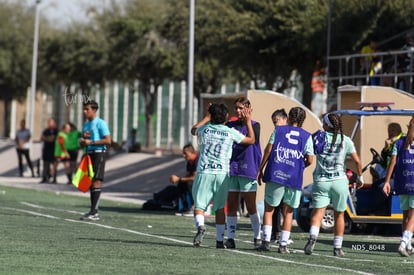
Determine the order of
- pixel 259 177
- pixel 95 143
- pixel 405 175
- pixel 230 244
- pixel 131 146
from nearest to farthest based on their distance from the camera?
pixel 259 177 → pixel 230 244 → pixel 405 175 → pixel 95 143 → pixel 131 146

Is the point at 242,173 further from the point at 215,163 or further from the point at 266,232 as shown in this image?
the point at 266,232

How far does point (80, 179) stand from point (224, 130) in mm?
5705

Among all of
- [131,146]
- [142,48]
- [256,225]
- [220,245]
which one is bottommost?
[131,146]

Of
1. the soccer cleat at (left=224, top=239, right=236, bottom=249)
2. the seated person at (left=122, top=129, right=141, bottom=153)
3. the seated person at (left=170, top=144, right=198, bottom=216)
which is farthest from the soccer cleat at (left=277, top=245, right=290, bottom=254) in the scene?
the seated person at (left=122, top=129, right=141, bottom=153)

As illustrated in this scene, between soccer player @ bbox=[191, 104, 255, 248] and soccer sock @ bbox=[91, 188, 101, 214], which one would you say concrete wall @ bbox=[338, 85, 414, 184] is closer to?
soccer sock @ bbox=[91, 188, 101, 214]

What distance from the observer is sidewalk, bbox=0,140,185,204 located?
34.4 meters

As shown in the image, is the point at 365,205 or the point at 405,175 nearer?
the point at 405,175

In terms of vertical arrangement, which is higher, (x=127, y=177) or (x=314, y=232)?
(x=314, y=232)

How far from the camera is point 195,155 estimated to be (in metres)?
23.9

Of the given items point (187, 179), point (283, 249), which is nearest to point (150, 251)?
point (283, 249)

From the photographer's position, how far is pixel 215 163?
15266 millimetres

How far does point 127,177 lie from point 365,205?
71.0ft

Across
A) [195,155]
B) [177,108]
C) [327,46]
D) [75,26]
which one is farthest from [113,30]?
[195,155]

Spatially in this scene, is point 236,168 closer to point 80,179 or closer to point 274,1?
point 80,179
